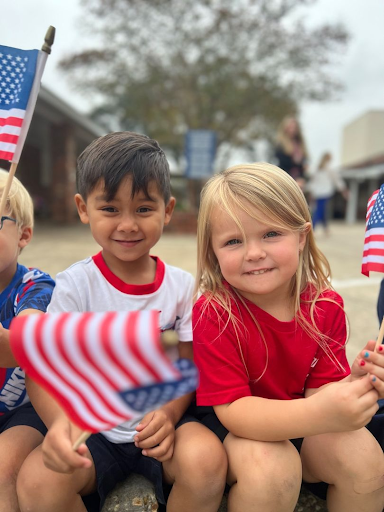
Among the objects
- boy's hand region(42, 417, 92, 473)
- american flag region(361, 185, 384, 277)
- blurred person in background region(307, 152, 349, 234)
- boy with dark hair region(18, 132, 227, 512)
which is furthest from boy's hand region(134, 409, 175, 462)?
blurred person in background region(307, 152, 349, 234)

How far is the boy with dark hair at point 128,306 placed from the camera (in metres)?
1.24

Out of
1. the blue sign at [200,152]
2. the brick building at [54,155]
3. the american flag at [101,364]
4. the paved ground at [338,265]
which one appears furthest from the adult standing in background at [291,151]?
the american flag at [101,364]

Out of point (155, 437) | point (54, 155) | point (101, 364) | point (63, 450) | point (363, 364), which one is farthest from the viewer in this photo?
point (54, 155)

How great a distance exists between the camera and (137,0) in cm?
1266

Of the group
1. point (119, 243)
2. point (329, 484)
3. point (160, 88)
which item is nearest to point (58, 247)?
point (119, 243)

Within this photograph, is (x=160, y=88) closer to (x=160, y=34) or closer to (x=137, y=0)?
(x=160, y=34)

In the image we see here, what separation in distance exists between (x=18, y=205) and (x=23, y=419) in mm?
683

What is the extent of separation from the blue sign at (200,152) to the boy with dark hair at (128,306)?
996cm

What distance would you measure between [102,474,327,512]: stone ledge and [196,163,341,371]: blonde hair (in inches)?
18.0

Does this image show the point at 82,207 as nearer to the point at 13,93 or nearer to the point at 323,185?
the point at 13,93

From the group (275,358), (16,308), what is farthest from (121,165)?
(275,358)

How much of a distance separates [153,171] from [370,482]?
108cm

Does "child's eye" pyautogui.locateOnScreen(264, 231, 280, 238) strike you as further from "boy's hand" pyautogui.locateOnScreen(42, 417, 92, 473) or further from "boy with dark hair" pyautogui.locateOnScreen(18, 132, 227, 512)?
"boy's hand" pyautogui.locateOnScreen(42, 417, 92, 473)

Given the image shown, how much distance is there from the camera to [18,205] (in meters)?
1.60
